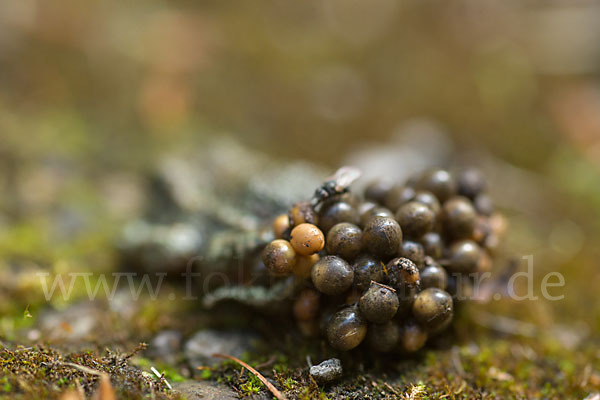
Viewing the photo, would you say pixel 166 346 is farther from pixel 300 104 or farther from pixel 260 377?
pixel 300 104

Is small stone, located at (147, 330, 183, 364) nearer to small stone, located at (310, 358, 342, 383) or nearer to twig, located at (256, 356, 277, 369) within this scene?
twig, located at (256, 356, 277, 369)

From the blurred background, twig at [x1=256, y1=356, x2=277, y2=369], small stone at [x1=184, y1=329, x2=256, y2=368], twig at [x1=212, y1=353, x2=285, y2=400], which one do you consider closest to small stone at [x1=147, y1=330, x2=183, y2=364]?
small stone at [x1=184, y1=329, x2=256, y2=368]

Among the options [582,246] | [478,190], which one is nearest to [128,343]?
[478,190]

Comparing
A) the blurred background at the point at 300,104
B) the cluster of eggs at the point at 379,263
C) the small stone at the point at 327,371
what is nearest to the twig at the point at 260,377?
the small stone at the point at 327,371

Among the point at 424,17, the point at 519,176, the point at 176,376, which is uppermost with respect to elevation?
the point at 424,17

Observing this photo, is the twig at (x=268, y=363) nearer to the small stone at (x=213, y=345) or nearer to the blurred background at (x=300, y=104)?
the small stone at (x=213, y=345)

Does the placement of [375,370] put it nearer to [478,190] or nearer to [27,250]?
[478,190]
